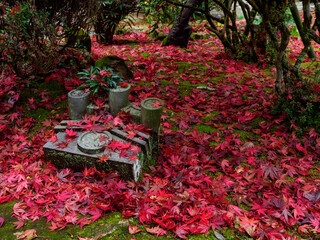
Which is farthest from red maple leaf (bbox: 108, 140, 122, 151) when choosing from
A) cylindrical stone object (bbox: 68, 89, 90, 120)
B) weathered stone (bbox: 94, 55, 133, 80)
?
weathered stone (bbox: 94, 55, 133, 80)

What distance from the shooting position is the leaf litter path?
6.98ft

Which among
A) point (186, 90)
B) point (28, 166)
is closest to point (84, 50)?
point (186, 90)

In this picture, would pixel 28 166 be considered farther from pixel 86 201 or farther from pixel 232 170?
pixel 232 170

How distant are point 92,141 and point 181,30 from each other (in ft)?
17.3

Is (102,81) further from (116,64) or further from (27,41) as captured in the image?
(27,41)

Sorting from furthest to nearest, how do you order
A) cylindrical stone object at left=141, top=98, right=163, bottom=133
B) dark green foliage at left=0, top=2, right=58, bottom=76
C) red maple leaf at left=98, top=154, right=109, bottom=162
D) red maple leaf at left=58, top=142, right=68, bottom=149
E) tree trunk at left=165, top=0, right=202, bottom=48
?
tree trunk at left=165, top=0, right=202, bottom=48, dark green foliage at left=0, top=2, right=58, bottom=76, cylindrical stone object at left=141, top=98, right=163, bottom=133, red maple leaf at left=58, top=142, right=68, bottom=149, red maple leaf at left=98, top=154, right=109, bottom=162

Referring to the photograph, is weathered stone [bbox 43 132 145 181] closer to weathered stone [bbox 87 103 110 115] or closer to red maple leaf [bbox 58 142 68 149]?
red maple leaf [bbox 58 142 68 149]

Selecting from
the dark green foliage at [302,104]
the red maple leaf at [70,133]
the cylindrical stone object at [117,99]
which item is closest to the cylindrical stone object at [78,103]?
the cylindrical stone object at [117,99]

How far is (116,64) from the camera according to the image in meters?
4.25

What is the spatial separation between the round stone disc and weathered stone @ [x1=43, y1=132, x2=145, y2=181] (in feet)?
0.15

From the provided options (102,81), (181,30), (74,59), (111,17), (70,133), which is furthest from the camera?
(111,17)

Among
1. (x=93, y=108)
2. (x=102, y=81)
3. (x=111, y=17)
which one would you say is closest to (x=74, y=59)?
(x=102, y=81)

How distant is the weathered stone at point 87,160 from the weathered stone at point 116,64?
1.74m

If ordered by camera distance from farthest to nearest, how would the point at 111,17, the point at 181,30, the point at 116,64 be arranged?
1. the point at 111,17
2. the point at 181,30
3. the point at 116,64
